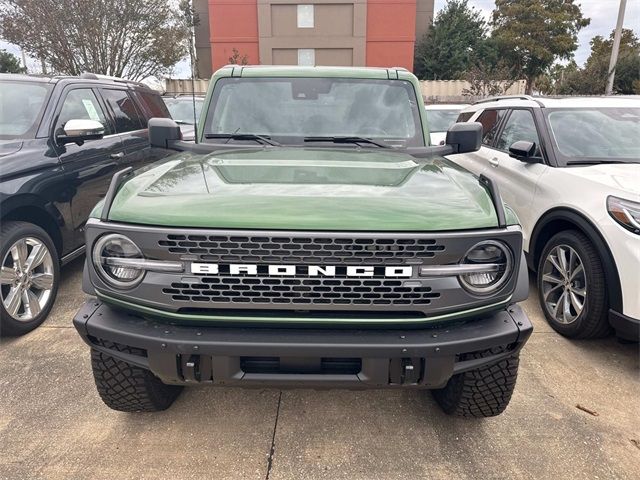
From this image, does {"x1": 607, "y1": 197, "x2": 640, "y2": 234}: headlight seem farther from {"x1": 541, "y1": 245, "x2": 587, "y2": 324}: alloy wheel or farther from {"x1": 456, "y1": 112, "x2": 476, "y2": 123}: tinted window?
{"x1": 456, "y1": 112, "x2": 476, "y2": 123}: tinted window

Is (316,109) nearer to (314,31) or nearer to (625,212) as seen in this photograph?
(625,212)

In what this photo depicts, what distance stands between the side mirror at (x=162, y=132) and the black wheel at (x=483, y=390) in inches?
98.5

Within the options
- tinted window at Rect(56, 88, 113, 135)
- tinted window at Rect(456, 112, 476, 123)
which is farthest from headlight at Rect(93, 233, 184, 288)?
tinted window at Rect(456, 112, 476, 123)

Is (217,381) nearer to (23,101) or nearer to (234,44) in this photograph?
(23,101)

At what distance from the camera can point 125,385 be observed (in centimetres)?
247

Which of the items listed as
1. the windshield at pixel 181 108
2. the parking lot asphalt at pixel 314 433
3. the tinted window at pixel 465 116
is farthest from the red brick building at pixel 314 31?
the parking lot asphalt at pixel 314 433

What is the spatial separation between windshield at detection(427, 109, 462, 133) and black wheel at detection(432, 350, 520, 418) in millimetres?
6766

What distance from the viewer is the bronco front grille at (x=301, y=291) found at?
2018 mm

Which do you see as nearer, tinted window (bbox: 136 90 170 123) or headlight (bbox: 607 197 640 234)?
headlight (bbox: 607 197 640 234)

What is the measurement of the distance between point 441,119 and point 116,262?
7.91 m

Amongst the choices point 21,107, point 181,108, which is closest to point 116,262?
point 21,107

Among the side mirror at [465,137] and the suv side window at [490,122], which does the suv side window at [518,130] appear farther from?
the side mirror at [465,137]

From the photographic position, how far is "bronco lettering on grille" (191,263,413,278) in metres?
2.00

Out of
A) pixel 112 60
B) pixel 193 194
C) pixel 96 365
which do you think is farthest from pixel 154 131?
pixel 112 60
